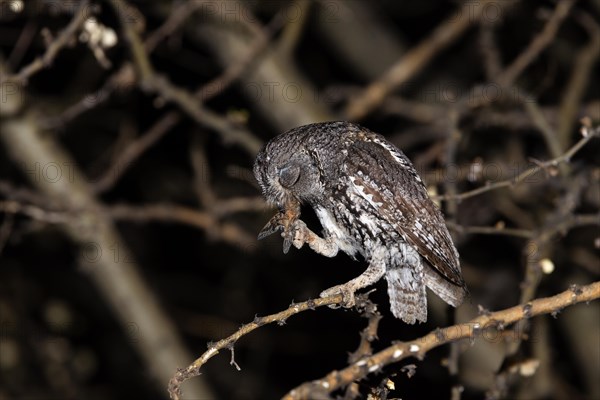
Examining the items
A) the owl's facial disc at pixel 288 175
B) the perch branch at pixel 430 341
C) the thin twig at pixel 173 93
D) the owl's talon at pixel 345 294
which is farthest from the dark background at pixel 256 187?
the perch branch at pixel 430 341

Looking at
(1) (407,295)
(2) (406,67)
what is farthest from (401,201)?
(2) (406,67)

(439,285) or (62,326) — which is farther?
(62,326)

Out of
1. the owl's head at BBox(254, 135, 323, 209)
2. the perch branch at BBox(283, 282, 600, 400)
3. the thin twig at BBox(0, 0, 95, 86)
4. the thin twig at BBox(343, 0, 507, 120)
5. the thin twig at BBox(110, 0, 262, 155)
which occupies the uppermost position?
Result: the thin twig at BBox(343, 0, 507, 120)

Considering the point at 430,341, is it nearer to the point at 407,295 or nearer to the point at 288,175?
the point at 288,175

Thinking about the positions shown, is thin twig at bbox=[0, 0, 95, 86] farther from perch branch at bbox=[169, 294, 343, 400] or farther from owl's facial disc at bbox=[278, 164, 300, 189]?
perch branch at bbox=[169, 294, 343, 400]

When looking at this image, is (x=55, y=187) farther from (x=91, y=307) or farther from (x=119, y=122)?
(x=91, y=307)

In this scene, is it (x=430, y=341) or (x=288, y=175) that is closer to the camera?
(x=430, y=341)

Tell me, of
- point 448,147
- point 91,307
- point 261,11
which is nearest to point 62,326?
point 91,307

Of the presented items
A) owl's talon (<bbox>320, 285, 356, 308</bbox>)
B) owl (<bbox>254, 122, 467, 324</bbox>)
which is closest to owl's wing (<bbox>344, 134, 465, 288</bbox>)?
owl (<bbox>254, 122, 467, 324</bbox>)
